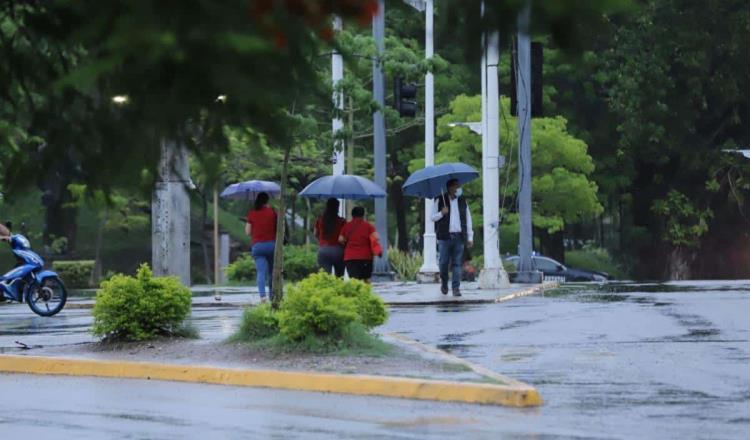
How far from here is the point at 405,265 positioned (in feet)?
145

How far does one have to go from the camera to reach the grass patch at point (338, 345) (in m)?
14.6

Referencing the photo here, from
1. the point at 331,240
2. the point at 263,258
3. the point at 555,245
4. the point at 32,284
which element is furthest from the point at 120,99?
the point at 555,245

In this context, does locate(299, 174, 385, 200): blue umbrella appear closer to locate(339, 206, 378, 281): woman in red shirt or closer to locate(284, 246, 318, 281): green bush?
locate(339, 206, 378, 281): woman in red shirt

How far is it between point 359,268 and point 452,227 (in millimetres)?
2890

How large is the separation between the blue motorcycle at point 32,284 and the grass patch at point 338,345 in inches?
414

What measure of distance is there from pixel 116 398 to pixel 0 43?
6.88m

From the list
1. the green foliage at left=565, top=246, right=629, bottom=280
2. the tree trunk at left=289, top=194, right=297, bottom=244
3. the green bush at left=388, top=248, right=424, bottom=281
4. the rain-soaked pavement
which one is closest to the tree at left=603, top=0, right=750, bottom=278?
the green foliage at left=565, top=246, right=629, bottom=280

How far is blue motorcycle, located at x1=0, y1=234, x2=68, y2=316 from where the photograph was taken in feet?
82.2

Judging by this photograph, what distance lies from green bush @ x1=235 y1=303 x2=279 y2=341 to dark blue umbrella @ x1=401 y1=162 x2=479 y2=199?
1197 centimetres

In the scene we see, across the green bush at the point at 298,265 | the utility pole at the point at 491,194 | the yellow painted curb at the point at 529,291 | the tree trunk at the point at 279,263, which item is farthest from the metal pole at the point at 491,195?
the tree trunk at the point at 279,263

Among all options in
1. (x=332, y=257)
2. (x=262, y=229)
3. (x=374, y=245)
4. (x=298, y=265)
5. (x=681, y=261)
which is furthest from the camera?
(x=681, y=261)

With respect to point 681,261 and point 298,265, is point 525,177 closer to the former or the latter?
point 298,265

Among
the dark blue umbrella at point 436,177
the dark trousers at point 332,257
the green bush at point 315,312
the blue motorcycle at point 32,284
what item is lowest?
the green bush at point 315,312

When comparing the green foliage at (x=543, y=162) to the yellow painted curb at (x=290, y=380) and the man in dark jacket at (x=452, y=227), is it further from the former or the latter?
the yellow painted curb at (x=290, y=380)
